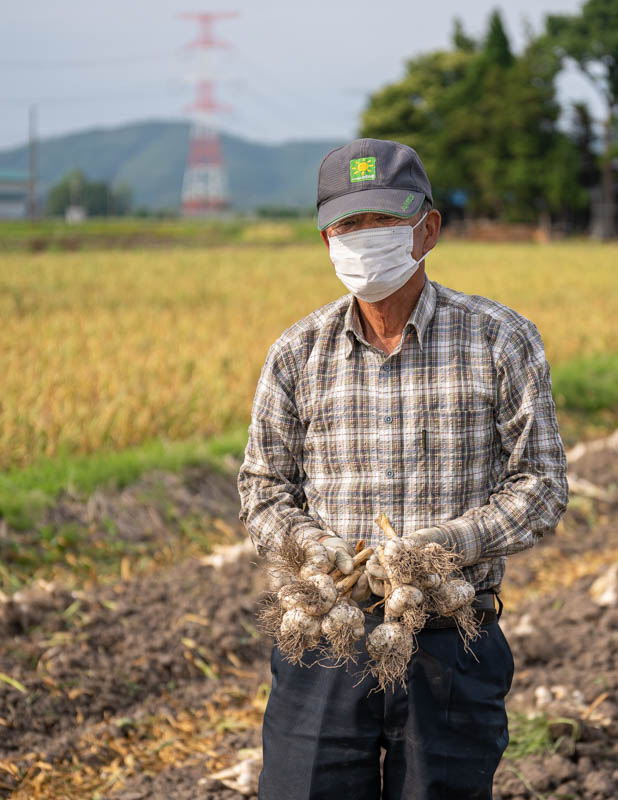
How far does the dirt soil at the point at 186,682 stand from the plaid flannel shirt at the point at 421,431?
1240 mm

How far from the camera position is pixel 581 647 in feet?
12.9

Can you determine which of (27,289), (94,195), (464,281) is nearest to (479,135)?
(464,281)

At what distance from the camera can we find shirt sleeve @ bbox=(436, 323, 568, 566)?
200cm

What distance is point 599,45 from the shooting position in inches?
1692

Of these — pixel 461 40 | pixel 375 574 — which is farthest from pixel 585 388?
pixel 461 40

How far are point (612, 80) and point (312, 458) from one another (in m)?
44.7

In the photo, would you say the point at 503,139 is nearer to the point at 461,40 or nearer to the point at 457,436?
the point at 461,40

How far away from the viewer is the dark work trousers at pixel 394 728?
205cm

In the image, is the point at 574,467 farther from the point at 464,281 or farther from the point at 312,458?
the point at 464,281

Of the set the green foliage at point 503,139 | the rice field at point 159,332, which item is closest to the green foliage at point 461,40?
the green foliage at point 503,139

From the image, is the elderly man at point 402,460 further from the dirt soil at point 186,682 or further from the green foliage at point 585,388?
the green foliage at point 585,388

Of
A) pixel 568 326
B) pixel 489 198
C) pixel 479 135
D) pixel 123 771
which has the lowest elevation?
pixel 123 771

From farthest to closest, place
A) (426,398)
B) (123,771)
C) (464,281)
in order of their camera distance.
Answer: (464,281) → (123,771) → (426,398)

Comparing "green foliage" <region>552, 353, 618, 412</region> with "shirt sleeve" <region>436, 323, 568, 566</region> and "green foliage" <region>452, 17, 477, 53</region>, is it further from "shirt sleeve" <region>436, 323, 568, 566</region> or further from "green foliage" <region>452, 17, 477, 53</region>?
"green foliage" <region>452, 17, 477, 53</region>
